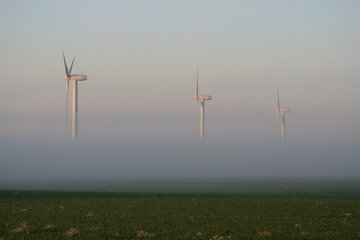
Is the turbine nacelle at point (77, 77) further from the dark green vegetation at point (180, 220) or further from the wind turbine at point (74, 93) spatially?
the dark green vegetation at point (180, 220)

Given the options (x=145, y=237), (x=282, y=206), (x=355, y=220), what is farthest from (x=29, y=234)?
(x=282, y=206)

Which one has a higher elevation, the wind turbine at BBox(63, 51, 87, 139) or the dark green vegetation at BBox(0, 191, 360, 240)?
the wind turbine at BBox(63, 51, 87, 139)

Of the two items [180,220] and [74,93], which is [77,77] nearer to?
[74,93]

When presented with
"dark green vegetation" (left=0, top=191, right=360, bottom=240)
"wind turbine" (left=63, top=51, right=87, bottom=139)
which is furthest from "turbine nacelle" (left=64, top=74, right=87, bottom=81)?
"dark green vegetation" (left=0, top=191, right=360, bottom=240)

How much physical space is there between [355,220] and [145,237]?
534 inches

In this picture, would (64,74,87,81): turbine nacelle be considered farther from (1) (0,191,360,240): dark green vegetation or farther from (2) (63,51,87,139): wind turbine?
(1) (0,191,360,240): dark green vegetation

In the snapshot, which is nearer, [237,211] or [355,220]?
[355,220]

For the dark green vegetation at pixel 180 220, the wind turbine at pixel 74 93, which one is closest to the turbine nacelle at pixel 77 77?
the wind turbine at pixel 74 93

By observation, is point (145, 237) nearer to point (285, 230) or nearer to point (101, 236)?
point (101, 236)

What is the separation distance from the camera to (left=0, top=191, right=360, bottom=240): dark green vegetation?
27.2 metres

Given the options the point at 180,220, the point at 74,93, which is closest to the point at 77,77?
the point at 74,93

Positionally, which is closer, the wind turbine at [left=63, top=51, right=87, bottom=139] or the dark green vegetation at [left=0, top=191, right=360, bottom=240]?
the dark green vegetation at [left=0, top=191, right=360, bottom=240]

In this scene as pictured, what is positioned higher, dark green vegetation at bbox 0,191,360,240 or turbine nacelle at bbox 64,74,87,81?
turbine nacelle at bbox 64,74,87,81

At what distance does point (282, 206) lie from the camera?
42438 mm
